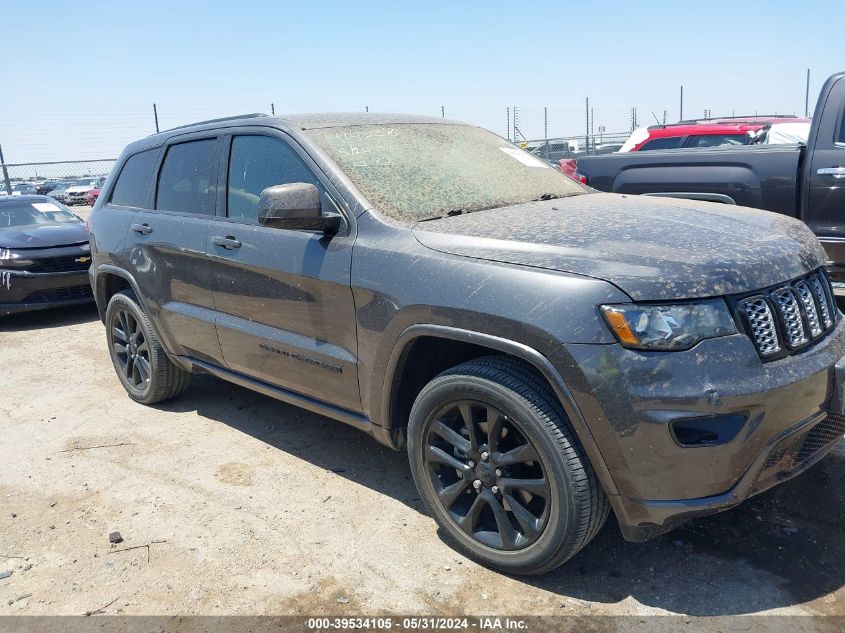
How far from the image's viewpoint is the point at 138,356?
16.7 ft

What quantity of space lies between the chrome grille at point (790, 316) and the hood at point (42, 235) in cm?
764

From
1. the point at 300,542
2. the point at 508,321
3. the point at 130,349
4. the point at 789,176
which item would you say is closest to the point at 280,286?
the point at 300,542

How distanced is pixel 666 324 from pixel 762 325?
382mm

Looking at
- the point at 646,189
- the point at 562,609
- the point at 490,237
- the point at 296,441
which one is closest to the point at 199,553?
the point at 296,441

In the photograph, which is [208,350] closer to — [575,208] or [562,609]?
[575,208]

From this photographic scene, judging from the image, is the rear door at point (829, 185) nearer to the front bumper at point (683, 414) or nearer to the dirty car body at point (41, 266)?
the front bumper at point (683, 414)

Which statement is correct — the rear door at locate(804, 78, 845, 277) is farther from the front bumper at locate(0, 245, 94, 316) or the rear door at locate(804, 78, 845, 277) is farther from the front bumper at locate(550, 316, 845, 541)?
the front bumper at locate(0, 245, 94, 316)

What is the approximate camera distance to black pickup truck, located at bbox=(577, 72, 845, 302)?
18.0 ft

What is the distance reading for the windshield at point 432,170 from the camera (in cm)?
340

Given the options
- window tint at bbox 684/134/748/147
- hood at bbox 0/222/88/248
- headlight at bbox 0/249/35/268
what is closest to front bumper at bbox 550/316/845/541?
headlight at bbox 0/249/35/268

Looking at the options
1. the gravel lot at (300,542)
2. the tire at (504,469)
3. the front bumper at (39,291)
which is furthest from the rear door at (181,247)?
the front bumper at (39,291)

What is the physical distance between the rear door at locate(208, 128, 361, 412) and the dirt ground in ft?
1.85

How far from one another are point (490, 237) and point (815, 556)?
1815mm

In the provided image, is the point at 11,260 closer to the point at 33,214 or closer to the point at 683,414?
the point at 33,214
